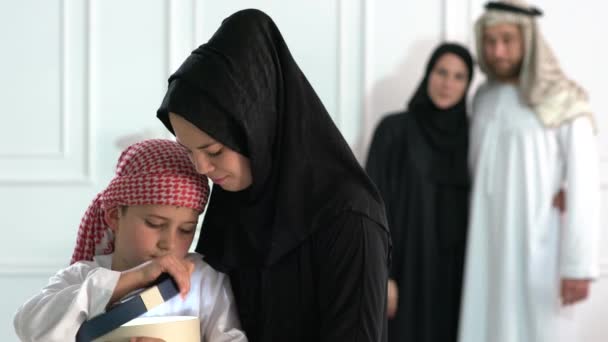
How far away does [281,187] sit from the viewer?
5.39 feet

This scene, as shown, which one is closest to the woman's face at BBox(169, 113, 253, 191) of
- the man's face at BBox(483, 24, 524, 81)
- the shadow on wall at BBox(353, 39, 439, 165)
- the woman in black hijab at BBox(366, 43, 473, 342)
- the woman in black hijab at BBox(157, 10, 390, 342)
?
the woman in black hijab at BBox(157, 10, 390, 342)

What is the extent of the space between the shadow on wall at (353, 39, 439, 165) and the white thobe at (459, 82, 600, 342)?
0.53 meters

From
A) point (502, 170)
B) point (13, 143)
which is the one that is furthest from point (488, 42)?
point (13, 143)

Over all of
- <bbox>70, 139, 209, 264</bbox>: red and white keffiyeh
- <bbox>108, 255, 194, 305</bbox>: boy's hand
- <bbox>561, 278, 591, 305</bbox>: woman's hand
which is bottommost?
<bbox>561, 278, 591, 305</bbox>: woman's hand

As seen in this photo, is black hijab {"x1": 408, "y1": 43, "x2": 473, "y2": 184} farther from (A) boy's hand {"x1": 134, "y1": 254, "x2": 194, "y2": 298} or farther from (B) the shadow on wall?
(A) boy's hand {"x1": 134, "y1": 254, "x2": 194, "y2": 298}

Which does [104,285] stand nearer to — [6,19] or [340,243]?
[340,243]

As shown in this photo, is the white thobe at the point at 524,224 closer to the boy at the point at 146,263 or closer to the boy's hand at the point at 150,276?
the boy at the point at 146,263

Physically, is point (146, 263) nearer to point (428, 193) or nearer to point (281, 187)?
point (281, 187)

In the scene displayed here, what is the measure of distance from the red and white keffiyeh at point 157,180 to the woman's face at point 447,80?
232 centimetres

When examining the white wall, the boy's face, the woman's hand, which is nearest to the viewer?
the boy's face

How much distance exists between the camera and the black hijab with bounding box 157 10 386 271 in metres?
1.60

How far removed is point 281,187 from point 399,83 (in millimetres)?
2747

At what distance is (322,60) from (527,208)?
117cm

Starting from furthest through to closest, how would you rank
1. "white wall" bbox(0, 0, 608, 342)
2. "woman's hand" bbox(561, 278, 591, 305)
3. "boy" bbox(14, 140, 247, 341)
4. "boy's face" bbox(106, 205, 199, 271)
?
"white wall" bbox(0, 0, 608, 342)
"woman's hand" bbox(561, 278, 591, 305)
"boy's face" bbox(106, 205, 199, 271)
"boy" bbox(14, 140, 247, 341)
